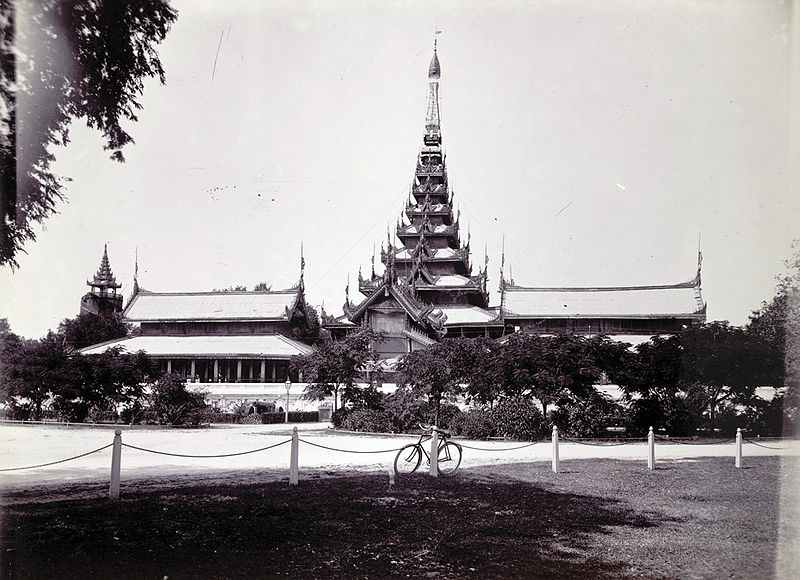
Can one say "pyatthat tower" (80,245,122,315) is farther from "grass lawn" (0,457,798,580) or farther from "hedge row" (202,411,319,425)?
"grass lawn" (0,457,798,580)

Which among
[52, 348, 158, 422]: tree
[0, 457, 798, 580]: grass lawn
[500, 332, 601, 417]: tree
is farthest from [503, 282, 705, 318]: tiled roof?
[0, 457, 798, 580]: grass lawn

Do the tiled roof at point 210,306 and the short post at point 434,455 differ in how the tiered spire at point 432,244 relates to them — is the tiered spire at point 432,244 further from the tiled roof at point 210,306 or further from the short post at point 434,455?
the short post at point 434,455

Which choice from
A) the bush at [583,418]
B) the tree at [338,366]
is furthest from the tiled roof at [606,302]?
the bush at [583,418]

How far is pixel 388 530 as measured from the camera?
880cm

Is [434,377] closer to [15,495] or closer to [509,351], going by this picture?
[509,351]

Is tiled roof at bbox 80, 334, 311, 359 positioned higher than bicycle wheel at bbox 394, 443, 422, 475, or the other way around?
tiled roof at bbox 80, 334, 311, 359

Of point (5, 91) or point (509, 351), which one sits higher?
point (5, 91)

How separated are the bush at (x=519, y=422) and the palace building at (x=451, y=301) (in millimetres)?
17020

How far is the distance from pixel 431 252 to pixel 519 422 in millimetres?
27299

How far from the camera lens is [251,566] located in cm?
718

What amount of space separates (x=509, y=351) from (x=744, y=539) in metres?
14.0

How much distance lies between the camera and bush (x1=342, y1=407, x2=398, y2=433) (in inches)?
952

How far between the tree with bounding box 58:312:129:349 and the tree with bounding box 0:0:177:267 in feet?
67.4

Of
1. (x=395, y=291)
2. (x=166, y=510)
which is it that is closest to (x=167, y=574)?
(x=166, y=510)
